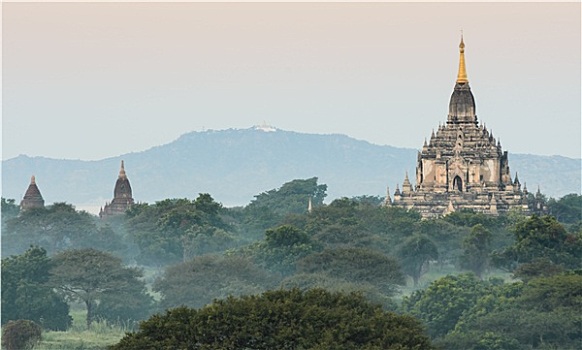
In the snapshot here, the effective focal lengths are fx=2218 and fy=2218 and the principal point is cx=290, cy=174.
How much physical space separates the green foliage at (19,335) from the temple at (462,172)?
2075 inches

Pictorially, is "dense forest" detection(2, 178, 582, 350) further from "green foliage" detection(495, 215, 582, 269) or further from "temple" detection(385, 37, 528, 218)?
"temple" detection(385, 37, 528, 218)

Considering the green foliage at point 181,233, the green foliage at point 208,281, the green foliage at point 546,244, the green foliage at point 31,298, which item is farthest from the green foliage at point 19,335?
the green foliage at point 181,233

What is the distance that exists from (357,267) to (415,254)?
55.7 ft

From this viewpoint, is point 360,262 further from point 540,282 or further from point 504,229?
point 504,229

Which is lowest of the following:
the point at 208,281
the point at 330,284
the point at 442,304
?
the point at 442,304

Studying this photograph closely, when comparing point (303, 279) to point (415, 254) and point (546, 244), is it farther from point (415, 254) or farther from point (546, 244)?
point (415, 254)

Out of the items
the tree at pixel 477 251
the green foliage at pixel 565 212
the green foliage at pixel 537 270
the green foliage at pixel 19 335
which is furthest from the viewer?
the green foliage at pixel 565 212

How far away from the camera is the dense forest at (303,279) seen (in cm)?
4372

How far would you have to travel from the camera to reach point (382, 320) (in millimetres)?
44531

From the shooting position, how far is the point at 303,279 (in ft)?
257

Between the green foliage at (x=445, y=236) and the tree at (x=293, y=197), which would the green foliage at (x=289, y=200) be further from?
the green foliage at (x=445, y=236)

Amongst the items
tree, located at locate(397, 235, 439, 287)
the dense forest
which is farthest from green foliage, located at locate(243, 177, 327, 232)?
tree, located at locate(397, 235, 439, 287)

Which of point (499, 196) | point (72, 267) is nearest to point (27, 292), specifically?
point (72, 267)

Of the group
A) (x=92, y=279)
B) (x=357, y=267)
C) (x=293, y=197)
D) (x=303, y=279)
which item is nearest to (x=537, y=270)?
(x=357, y=267)
